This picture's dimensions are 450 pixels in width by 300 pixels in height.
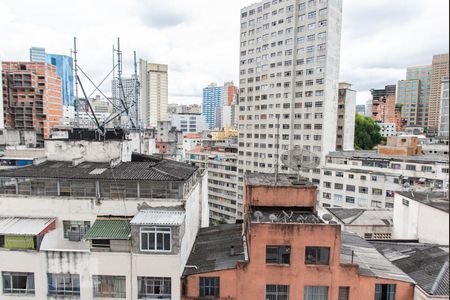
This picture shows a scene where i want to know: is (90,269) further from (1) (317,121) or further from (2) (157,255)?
(1) (317,121)

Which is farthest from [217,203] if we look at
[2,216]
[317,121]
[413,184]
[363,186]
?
[2,216]

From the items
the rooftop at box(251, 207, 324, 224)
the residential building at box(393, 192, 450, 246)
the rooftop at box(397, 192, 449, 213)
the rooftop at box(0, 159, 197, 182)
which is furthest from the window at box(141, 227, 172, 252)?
the rooftop at box(397, 192, 449, 213)

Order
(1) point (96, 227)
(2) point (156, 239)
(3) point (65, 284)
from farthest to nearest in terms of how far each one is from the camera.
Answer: (1) point (96, 227) < (3) point (65, 284) < (2) point (156, 239)

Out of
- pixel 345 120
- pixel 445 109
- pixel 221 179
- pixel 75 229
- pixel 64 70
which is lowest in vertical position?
pixel 221 179

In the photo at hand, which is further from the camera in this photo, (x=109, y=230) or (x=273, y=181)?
(x=273, y=181)

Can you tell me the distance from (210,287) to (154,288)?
3.09 m

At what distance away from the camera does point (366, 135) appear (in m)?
71.1

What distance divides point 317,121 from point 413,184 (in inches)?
744

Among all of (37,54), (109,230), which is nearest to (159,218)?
(109,230)

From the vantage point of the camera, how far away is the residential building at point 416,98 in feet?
411

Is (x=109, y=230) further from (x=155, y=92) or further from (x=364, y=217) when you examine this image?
(x=155, y=92)

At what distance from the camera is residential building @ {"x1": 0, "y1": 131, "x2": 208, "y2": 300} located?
15.9 metres

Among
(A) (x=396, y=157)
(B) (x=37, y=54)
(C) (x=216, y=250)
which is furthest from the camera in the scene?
(B) (x=37, y=54)

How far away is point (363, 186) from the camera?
4156 centimetres
